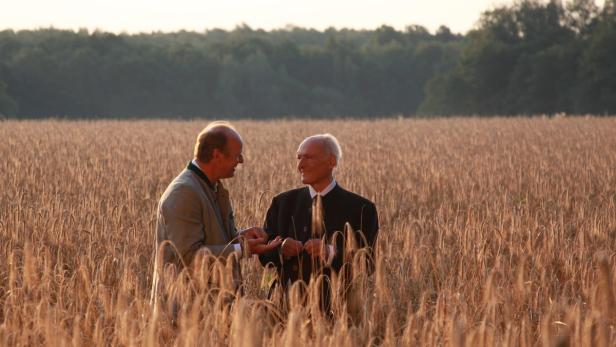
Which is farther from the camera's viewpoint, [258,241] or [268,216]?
[268,216]

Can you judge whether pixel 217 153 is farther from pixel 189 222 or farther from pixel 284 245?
pixel 284 245

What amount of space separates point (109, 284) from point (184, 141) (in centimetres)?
2086

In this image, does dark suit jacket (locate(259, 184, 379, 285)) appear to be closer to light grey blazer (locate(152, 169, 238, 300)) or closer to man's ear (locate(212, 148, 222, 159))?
light grey blazer (locate(152, 169, 238, 300))

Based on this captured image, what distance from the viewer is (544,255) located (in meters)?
7.02

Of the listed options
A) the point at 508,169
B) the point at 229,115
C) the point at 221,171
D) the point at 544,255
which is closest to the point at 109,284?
the point at 221,171

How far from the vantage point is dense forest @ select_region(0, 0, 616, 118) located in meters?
67.6

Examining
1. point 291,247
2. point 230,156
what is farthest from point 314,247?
point 230,156

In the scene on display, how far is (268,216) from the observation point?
572 cm

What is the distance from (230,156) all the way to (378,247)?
5.70 feet

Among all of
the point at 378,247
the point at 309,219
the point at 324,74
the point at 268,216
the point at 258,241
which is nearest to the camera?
the point at 258,241

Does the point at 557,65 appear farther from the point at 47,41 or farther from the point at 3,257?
the point at 3,257

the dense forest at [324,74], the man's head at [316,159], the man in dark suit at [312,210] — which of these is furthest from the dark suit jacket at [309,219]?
the dense forest at [324,74]

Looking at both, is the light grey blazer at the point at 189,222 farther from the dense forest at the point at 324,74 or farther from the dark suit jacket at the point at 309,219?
the dense forest at the point at 324,74

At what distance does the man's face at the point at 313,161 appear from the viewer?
18.0 feet
